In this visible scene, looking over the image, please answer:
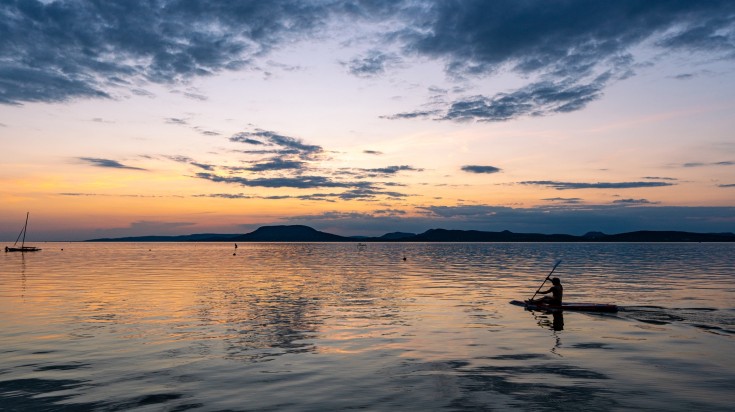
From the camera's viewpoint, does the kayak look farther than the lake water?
Yes

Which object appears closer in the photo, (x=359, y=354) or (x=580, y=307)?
(x=359, y=354)

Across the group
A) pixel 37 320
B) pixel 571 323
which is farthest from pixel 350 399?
pixel 37 320

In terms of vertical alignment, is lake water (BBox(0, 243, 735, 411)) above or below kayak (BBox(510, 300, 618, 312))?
below

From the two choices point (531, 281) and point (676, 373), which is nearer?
point (676, 373)

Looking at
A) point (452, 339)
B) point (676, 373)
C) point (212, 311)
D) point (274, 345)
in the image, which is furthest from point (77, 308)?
point (676, 373)

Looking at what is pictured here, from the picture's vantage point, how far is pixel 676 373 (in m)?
18.3

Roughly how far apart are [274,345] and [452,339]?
800 cm

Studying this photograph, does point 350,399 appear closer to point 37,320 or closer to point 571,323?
point 571,323

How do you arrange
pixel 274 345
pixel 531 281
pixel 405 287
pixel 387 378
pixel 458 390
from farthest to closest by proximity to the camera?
pixel 531 281 < pixel 405 287 < pixel 274 345 < pixel 387 378 < pixel 458 390

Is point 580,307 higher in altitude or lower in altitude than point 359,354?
higher

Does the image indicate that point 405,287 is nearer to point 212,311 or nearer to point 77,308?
point 212,311

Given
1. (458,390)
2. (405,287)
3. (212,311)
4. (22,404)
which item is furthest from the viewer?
(405,287)

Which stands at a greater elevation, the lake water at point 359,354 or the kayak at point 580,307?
the kayak at point 580,307

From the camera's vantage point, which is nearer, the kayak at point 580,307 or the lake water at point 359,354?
the lake water at point 359,354
